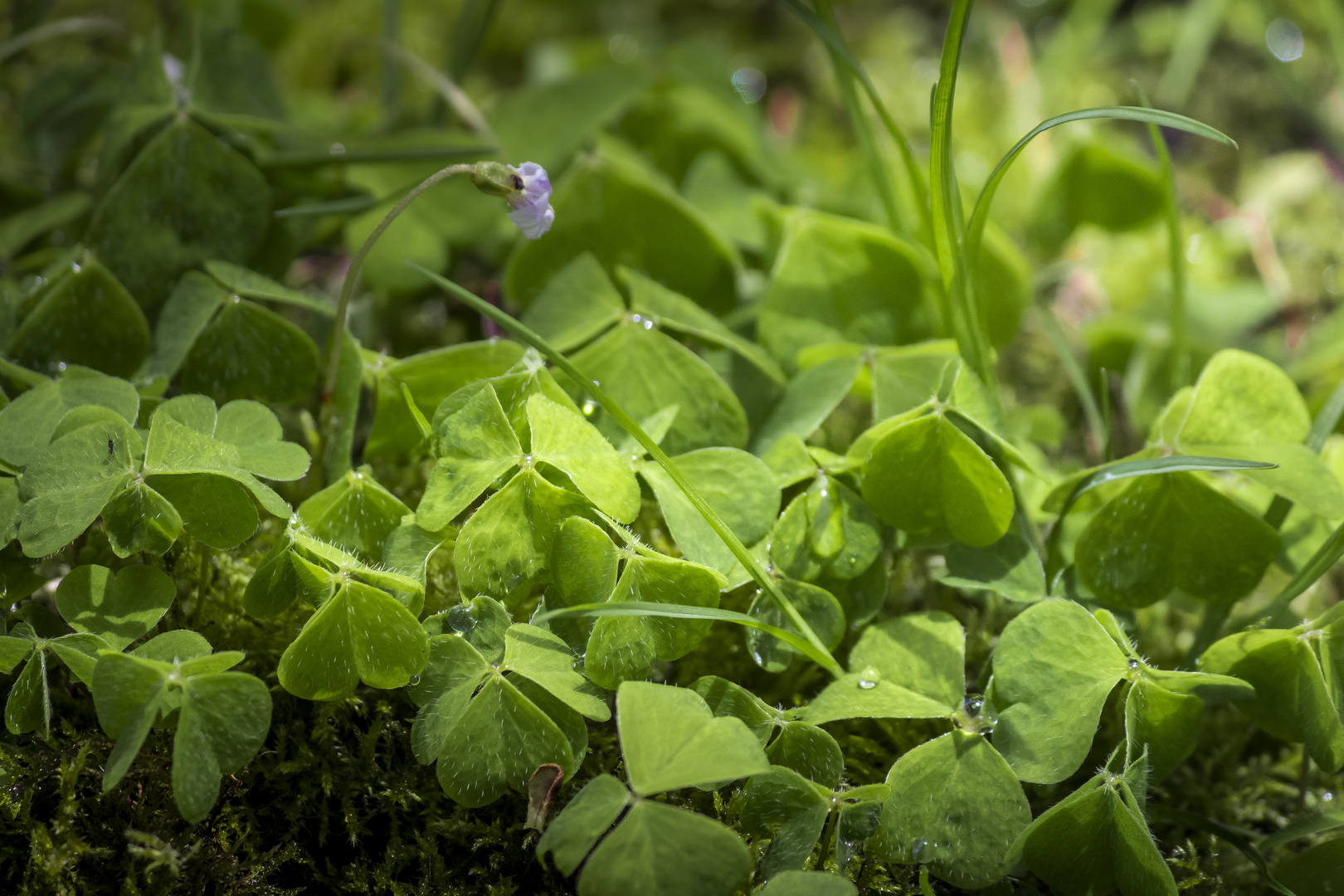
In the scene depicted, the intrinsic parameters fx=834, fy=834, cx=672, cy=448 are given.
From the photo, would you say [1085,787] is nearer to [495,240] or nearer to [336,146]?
[495,240]

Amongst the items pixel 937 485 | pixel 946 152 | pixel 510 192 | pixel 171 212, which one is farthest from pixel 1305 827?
pixel 171 212

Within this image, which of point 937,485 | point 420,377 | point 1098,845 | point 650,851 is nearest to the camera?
point 650,851

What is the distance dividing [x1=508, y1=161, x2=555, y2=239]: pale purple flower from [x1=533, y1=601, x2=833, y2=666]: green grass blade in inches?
15.1

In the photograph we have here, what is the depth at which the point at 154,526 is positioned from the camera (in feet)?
2.48

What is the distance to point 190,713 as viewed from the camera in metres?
0.68

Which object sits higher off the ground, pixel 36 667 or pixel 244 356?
pixel 244 356

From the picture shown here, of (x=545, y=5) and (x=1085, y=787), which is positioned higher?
(x=545, y=5)

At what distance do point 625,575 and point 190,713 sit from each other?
0.37 meters

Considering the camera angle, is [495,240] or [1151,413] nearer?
[1151,413]

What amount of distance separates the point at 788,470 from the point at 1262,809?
624mm

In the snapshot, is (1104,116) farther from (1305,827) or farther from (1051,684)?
(1305,827)

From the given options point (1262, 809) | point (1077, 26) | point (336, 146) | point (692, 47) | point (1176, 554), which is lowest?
point (1262, 809)

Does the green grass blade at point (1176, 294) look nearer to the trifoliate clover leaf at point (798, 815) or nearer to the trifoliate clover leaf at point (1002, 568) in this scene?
the trifoliate clover leaf at point (1002, 568)

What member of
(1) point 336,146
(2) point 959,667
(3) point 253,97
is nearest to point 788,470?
(2) point 959,667
